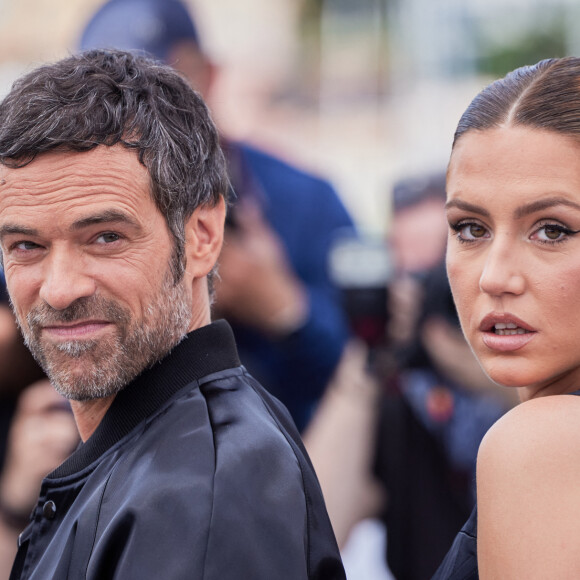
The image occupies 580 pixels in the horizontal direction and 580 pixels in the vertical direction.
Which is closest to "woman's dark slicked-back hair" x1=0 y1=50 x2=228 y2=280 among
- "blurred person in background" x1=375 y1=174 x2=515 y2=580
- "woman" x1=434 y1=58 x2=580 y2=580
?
"woman" x1=434 y1=58 x2=580 y2=580

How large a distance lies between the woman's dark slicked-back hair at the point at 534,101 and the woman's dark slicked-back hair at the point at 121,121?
1.93 feet

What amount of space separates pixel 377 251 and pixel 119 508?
10.5ft

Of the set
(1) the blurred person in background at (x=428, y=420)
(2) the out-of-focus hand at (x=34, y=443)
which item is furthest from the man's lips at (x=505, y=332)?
(1) the blurred person in background at (x=428, y=420)

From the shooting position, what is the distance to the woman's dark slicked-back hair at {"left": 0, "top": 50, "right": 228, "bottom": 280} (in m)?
1.93

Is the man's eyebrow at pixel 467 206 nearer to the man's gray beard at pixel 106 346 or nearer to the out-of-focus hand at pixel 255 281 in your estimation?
the man's gray beard at pixel 106 346

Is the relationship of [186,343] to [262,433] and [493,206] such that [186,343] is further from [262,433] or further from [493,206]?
[493,206]

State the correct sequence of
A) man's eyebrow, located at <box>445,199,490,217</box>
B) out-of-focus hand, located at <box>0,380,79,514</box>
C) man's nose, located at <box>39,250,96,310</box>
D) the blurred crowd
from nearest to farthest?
man's eyebrow, located at <box>445,199,490,217</box>
man's nose, located at <box>39,250,96,310</box>
out-of-focus hand, located at <box>0,380,79,514</box>
the blurred crowd

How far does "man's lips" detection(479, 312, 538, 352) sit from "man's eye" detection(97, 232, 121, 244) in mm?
750

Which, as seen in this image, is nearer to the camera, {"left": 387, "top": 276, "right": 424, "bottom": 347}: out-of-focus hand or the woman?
the woman

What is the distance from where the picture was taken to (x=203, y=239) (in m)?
2.19

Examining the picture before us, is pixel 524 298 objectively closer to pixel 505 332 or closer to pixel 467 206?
pixel 505 332

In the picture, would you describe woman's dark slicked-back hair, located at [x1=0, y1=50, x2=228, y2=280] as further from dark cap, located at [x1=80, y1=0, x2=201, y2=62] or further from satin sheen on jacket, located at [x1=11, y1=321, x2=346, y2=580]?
dark cap, located at [x1=80, y1=0, x2=201, y2=62]

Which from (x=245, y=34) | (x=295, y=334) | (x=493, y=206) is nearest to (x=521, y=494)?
(x=493, y=206)

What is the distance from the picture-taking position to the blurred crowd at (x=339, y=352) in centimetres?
388
